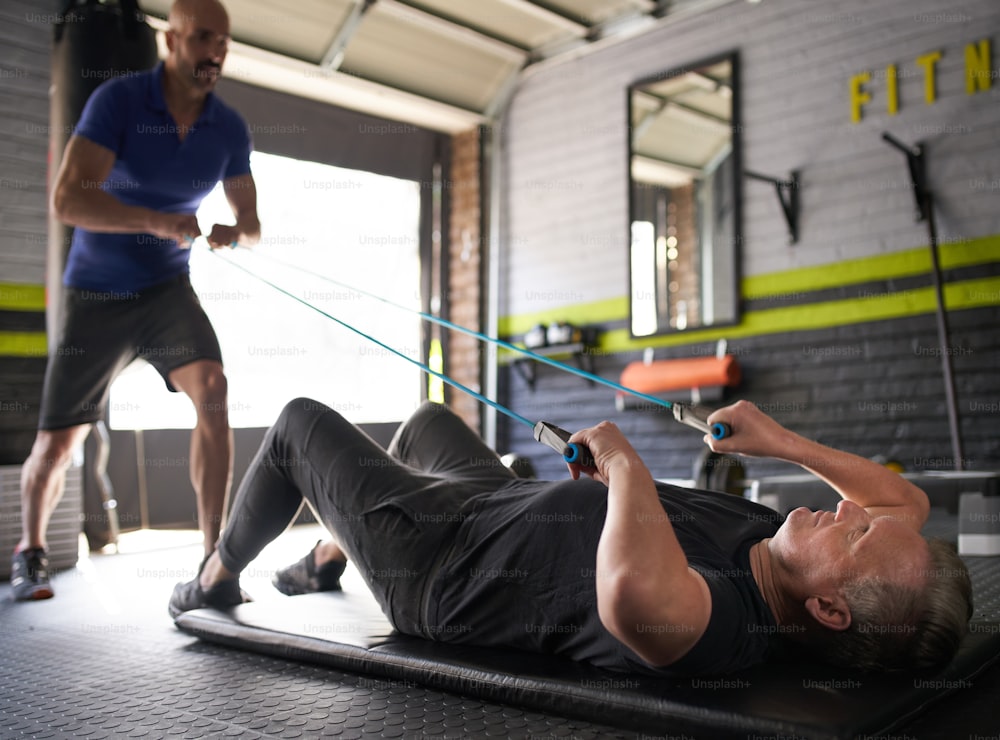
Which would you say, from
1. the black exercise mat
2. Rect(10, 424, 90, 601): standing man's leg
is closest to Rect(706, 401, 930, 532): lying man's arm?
the black exercise mat

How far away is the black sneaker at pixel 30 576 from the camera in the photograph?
2.71 m

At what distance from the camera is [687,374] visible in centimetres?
471

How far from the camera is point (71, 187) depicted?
2439 millimetres

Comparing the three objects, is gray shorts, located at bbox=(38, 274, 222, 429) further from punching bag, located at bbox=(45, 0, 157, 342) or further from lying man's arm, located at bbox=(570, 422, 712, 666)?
lying man's arm, located at bbox=(570, 422, 712, 666)

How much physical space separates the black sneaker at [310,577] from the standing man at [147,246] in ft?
0.80

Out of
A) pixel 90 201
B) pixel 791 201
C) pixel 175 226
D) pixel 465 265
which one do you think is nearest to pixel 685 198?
pixel 791 201

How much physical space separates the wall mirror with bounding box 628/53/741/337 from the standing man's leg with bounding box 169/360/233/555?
3176 mm

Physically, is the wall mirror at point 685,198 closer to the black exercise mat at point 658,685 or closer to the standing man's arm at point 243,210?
the standing man's arm at point 243,210

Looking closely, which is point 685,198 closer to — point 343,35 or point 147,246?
point 343,35

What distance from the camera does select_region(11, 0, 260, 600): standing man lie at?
247 centimetres

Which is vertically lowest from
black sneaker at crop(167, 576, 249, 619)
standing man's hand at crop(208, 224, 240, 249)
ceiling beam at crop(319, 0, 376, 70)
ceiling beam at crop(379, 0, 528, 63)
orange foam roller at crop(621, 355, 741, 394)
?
black sneaker at crop(167, 576, 249, 619)

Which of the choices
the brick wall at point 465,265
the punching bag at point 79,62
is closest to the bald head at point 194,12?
the punching bag at point 79,62

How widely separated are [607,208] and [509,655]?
4399 mm

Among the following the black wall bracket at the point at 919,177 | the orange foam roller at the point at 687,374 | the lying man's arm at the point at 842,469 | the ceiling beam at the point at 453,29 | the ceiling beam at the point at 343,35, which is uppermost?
the ceiling beam at the point at 453,29
